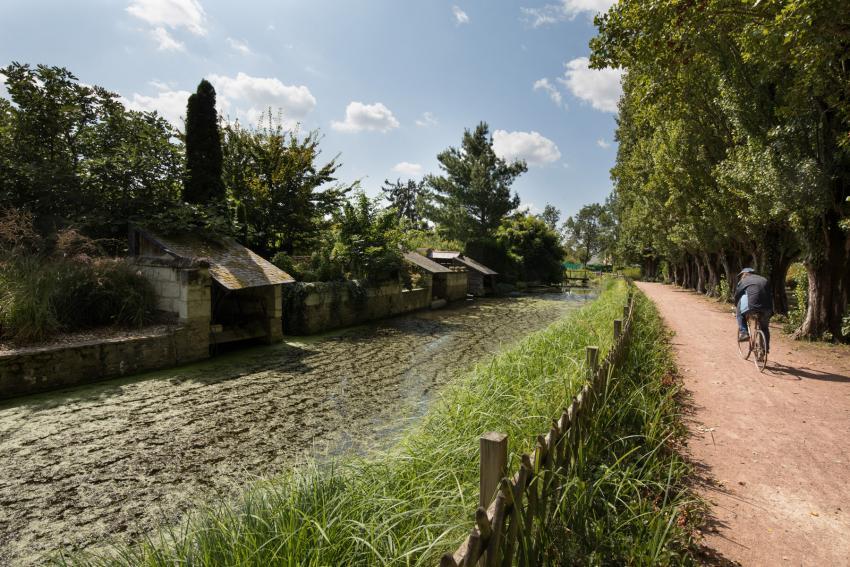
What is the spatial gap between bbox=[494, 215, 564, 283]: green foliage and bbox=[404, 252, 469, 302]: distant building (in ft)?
36.7

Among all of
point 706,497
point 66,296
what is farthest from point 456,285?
point 706,497

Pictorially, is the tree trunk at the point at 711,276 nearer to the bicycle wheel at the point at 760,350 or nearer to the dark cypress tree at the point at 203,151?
the bicycle wheel at the point at 760,350

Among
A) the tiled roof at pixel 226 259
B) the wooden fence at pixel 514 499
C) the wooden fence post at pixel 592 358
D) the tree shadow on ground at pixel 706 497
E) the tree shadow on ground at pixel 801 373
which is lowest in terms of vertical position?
the tree shadow on ground at pixel 706 497

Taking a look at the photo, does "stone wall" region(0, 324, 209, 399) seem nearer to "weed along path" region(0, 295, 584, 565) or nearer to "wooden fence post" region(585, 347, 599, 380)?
"weed along path" region(0, 295, 584, 565)

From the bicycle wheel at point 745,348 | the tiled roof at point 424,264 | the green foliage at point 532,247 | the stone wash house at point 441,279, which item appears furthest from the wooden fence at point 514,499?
the green foliage at point 532,247

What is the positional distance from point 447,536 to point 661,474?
264cm

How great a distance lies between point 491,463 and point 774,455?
413cm

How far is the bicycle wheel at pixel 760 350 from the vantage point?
7495 millimetres

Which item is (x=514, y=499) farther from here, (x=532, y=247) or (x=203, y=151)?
(x=532, y=247)

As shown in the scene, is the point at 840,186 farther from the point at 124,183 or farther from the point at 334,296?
the point at 124,183

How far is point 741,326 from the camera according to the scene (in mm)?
8133

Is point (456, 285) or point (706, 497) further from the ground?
point (456, 285)

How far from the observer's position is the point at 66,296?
26.7 ft

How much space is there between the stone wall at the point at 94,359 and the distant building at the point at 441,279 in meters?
14.0
